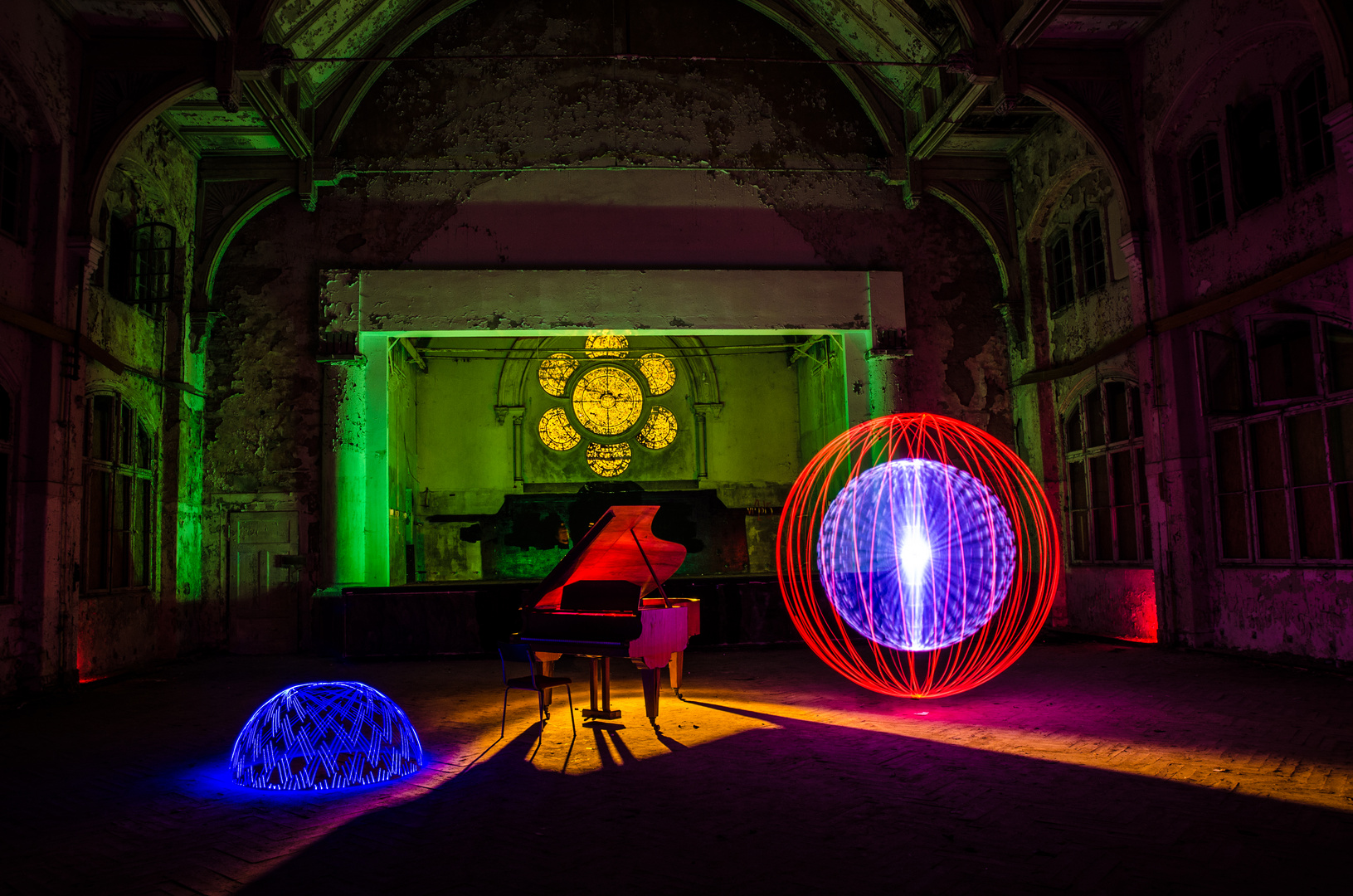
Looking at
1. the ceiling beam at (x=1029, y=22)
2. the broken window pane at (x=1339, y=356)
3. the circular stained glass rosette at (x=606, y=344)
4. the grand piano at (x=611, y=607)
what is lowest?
the grand piano at (x=611, y=607)

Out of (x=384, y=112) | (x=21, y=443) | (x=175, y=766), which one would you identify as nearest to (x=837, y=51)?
(x=384, y=112)

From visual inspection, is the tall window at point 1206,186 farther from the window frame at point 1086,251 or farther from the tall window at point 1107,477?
the tall window at point 1107,477

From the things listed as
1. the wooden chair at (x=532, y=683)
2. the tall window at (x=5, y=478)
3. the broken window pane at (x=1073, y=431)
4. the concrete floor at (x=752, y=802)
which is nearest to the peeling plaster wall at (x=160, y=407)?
the tall window at (x=5, y=478)

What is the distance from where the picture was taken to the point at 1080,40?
10883 millimetres

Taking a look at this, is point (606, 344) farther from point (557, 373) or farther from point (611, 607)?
point (611, 607)

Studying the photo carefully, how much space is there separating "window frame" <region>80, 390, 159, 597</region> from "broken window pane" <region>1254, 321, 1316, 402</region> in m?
12.5

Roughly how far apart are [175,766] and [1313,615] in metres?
9.68

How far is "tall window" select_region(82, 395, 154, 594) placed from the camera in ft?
34.1

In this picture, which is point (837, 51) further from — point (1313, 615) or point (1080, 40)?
point (1313, 615)

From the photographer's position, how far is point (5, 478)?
896 centimetres

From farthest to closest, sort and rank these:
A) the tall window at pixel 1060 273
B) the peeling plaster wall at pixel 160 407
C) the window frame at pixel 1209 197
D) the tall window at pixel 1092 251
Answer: the tall window at pixel 1060 273, the tall window at pixel 1092 251, the peeling plaster wall at pixel 160 407, the window frame at pixel 1209 197

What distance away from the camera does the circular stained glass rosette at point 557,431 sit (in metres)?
20.1

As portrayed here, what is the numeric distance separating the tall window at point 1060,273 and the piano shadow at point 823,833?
904 cm

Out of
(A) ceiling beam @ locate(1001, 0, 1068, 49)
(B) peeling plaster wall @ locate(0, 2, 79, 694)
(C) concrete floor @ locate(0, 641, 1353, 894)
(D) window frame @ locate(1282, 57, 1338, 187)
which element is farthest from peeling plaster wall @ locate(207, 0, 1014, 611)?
(C) concrete floor @ locate(0, 641, 1353, 894)
